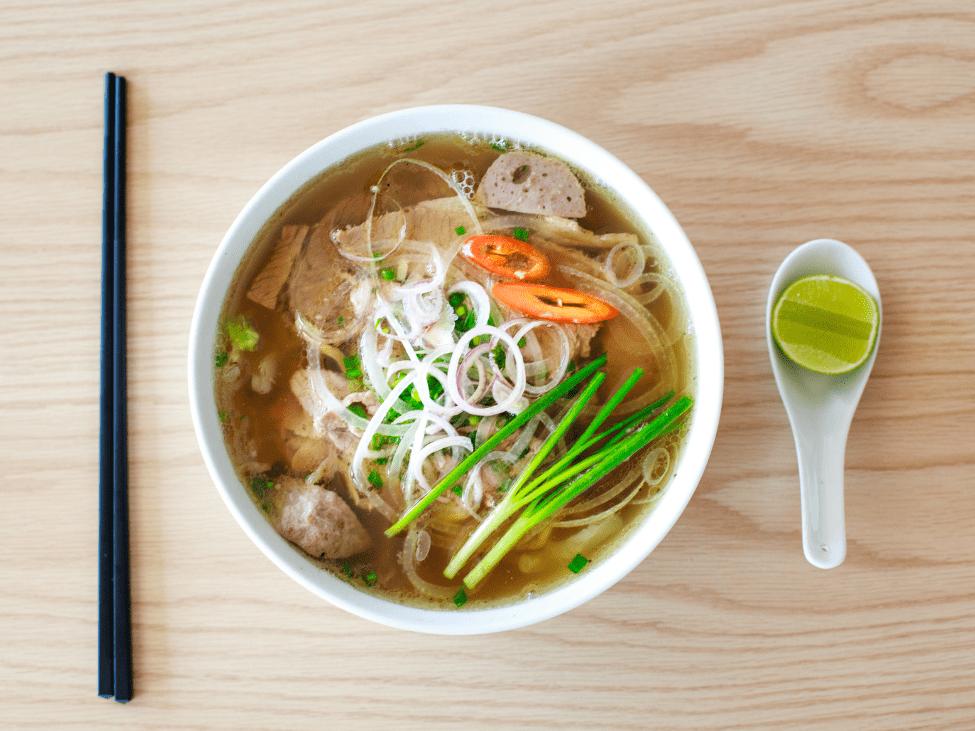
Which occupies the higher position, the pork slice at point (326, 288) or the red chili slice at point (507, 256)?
the red chili slice at point (507, 256)

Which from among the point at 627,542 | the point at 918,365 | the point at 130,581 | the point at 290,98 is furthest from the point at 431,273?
the point at 918,365

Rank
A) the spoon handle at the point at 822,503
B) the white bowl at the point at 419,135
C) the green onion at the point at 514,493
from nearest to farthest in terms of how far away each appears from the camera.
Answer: the white bowl at the point at 419,135 < the green onion at the point at 514,493 < the spoon handle at the point at 822,503

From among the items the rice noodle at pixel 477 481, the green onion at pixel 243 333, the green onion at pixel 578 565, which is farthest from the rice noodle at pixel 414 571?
the green onion at pixel 243 333

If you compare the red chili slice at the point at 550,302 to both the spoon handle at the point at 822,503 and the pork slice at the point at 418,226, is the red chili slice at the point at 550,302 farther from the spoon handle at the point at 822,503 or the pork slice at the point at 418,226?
the spoon handle at the point at 822,503

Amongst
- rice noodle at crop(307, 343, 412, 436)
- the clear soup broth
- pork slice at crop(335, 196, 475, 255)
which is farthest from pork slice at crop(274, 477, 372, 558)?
pork slice at crop(335, 196, 475, 255)

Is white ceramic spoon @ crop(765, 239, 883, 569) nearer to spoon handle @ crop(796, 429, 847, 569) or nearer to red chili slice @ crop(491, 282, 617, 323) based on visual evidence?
spoon handle @ crop(796, 429, 847, 569)
